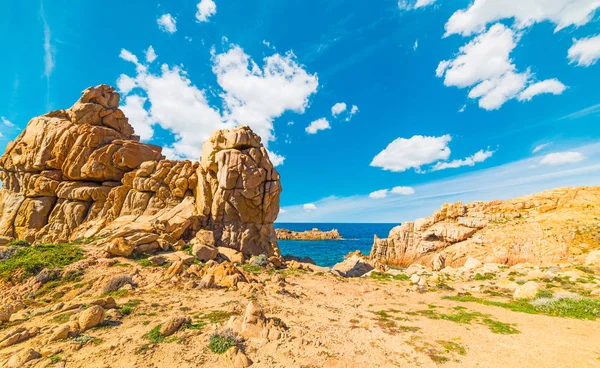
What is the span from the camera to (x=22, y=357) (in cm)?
949

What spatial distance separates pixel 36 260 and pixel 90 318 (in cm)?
1675

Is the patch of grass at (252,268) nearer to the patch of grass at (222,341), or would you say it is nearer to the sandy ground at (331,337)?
the sandy ground at (331,337)

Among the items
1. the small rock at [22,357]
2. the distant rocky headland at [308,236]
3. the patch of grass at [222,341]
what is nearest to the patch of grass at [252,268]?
the patch of grass at [222,341]

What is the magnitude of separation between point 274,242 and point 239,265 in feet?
Result: 38.0

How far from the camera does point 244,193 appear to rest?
37.4 m

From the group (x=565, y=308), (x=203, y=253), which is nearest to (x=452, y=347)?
(x=565, y=308)

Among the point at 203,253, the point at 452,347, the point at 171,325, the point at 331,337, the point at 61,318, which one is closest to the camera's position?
the point at 452,347

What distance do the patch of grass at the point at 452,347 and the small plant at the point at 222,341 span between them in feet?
34.1

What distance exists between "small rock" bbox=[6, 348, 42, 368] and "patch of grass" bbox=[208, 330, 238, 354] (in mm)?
6800

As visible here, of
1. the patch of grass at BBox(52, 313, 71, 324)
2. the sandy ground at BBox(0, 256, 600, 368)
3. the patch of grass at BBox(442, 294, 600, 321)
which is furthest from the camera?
the patch of grass at BBox(442, 294, 600, 321)

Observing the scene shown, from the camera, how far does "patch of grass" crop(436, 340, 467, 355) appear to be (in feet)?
38.2

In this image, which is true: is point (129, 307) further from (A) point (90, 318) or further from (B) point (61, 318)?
(B) point (61, 318)

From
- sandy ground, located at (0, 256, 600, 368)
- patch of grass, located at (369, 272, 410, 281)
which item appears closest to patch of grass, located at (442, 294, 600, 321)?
sandy ground, located at (0, 256, 600, 368)

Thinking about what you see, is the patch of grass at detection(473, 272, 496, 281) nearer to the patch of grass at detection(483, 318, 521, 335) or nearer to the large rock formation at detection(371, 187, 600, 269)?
the patch of grass at detection(483, 318, 521, 335)
